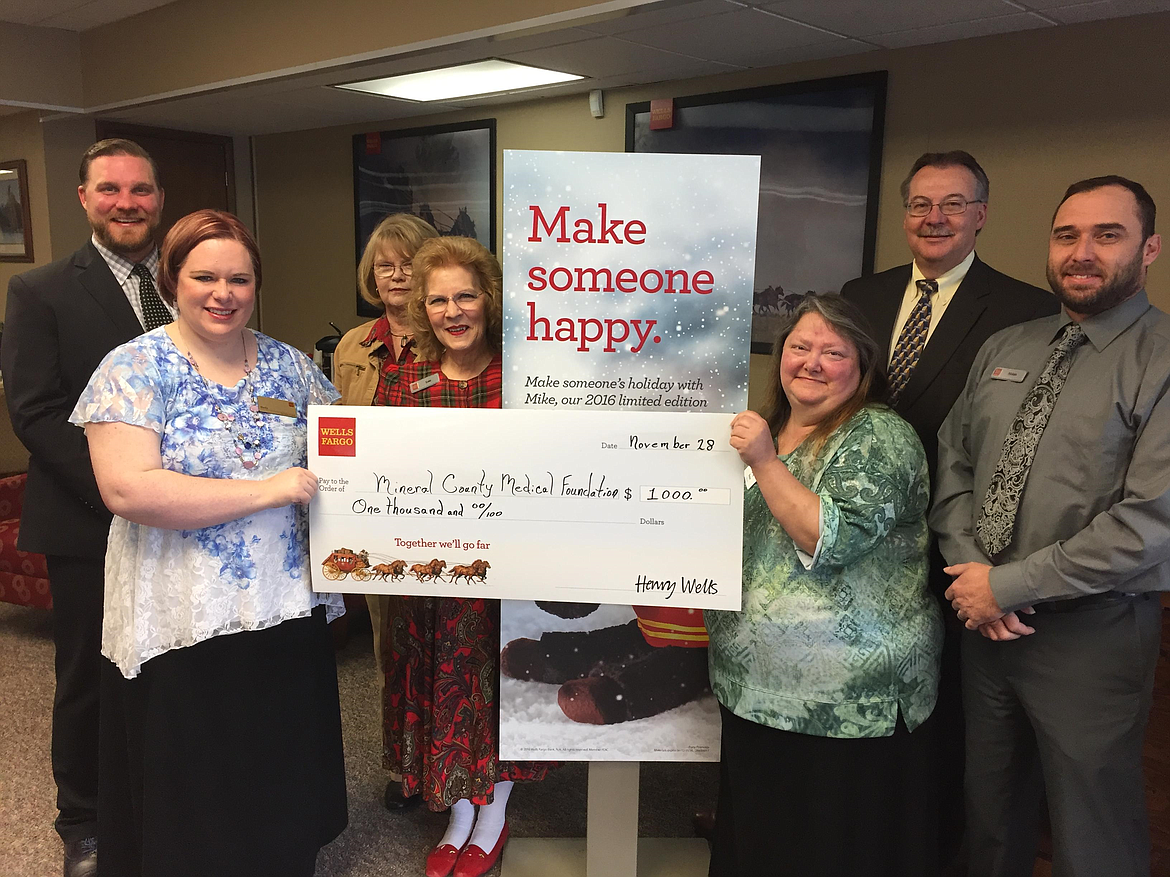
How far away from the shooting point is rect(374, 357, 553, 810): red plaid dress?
1.92 m

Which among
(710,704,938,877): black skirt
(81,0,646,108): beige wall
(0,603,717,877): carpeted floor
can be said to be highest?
(81,0,646,108): beige wall

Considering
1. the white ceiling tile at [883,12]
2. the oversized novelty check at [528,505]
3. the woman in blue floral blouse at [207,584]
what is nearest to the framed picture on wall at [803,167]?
the white ceiling tile at [883,12]

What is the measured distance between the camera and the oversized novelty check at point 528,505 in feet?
5.20

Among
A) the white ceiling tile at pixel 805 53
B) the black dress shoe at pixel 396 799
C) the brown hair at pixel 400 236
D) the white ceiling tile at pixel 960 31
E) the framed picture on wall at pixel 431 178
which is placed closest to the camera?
the black dress shoe at pixel 396 799

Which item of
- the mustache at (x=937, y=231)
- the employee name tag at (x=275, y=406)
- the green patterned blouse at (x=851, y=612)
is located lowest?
the green patterned blouse at (x=851, y=612)

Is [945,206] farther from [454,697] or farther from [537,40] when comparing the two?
[537,40]

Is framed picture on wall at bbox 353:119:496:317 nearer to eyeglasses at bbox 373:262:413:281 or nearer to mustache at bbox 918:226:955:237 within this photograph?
eyeglasses at bbox 373:262:413:281

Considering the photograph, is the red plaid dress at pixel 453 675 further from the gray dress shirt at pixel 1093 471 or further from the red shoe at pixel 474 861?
the gray dress shirt at pixel 1093 471

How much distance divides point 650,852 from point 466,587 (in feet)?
3.51

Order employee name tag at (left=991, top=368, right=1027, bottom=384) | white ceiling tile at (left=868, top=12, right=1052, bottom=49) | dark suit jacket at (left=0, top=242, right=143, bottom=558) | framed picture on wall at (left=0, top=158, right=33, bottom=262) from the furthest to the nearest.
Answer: framed picture on wall at (left=0, top=158, right=33, bottom=262)
white ceiling tile at (left=868, top=12, right=1052, bottom=49)
dark suit jacket at (left=0, top=242, right=143, bottom=558)
employee name tag at (left=991, top=368, right=1027, bottom=384)

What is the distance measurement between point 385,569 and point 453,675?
404 mm

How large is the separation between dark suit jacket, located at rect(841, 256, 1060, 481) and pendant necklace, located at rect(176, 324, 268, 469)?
1426mm

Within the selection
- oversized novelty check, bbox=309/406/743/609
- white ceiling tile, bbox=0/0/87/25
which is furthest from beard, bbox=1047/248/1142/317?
white ceiling tile, bbox=0/0/87/25

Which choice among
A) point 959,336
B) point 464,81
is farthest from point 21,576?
point 959,336
